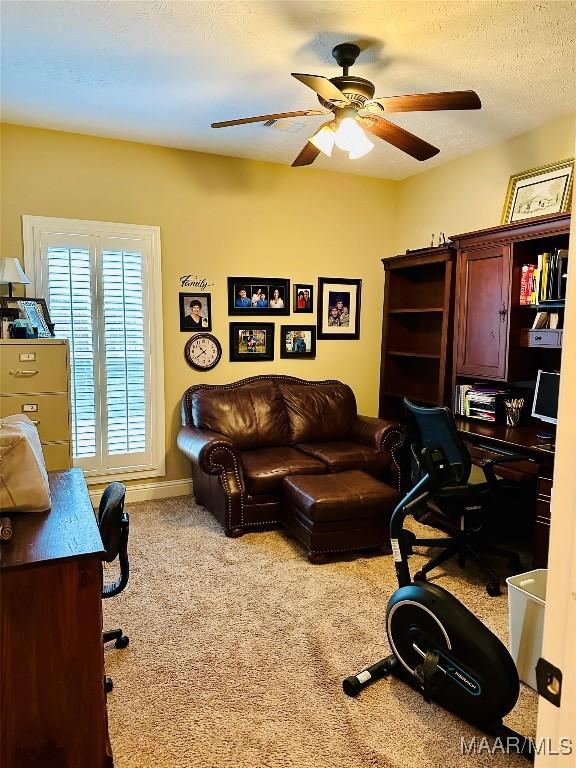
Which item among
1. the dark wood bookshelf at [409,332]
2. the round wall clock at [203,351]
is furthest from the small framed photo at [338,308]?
the round wall clock at [203,351]

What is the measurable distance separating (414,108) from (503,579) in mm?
2620

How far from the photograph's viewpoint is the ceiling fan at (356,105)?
2.36m

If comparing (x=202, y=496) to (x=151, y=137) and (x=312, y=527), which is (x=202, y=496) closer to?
(x=312, y=527)

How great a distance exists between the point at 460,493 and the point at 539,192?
2180 millimetres

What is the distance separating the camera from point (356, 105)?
2.55m

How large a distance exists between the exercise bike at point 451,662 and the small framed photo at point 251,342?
2.95 metres

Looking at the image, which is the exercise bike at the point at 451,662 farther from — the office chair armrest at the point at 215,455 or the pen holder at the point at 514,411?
the pen holder at the point at 514,411

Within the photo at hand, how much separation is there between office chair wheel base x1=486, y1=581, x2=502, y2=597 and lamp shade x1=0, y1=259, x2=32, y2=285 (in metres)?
3.46

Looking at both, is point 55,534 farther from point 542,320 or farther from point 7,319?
point 542,320

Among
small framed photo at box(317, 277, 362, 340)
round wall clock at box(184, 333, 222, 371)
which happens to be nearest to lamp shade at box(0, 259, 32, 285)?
round wall clock at box(184, 333, 222, 371)

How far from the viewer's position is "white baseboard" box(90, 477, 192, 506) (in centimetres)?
439

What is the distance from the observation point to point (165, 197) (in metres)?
4.29

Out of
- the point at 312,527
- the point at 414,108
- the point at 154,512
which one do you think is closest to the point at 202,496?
the point at 154,512

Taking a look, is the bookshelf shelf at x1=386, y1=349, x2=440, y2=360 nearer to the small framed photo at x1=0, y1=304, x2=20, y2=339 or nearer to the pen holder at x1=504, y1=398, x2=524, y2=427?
the pen holder at x1=504, y1=398, x2=524, y2=427
